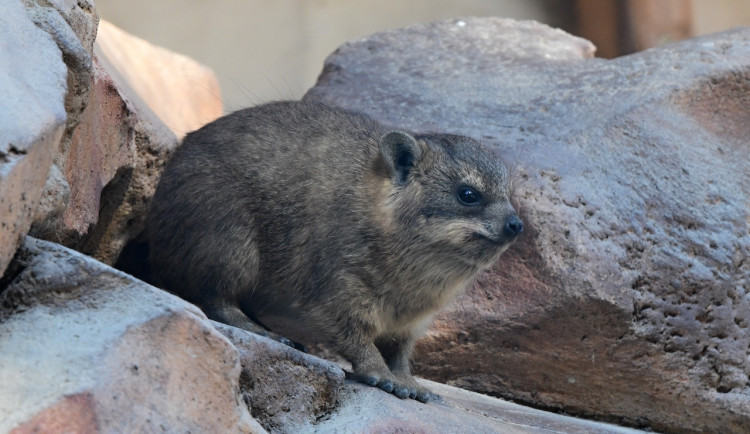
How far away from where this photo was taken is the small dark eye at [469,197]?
16.0 feet

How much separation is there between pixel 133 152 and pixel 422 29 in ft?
12.0

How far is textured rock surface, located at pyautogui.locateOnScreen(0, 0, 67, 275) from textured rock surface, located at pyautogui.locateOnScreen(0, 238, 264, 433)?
178 millimetres

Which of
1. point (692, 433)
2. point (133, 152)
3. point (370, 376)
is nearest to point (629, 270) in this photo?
point (692, 433)

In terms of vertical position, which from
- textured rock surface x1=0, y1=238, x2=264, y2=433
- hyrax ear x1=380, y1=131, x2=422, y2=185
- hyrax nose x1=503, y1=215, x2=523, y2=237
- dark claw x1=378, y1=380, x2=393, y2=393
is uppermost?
hyrax ear x1=380, y1=131, x2=422, y2=185

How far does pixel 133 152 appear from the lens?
5152 mm

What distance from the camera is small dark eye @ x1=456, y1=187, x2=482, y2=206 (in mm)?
4879

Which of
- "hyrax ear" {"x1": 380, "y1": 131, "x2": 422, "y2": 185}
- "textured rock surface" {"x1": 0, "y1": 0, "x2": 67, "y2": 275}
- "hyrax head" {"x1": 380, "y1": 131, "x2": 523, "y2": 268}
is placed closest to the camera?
"textured rock surface" {"x1": 0, "y1": 0, "x2": 67, "y2": 275}

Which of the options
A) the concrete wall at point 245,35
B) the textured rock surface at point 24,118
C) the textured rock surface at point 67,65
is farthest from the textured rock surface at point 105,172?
the concrete wall at point 245,35

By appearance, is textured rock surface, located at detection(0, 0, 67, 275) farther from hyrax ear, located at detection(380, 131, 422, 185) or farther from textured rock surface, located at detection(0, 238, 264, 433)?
hyrax ear, located at detection(380, 131, 422, 185)

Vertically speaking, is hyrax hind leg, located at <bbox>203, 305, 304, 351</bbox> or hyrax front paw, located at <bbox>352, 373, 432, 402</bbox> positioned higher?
hyrax front paw, located at <bbox>352, 373, 432, 402</bbox>

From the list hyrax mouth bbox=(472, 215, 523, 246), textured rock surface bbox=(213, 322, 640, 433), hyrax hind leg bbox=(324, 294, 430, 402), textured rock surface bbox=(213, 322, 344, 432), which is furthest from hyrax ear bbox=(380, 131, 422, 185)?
textured rock surface bbox=(213, 322, 344, 432)

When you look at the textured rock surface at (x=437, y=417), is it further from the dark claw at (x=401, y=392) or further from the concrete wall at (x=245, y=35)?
the concrete wall at (x=245, y=35)

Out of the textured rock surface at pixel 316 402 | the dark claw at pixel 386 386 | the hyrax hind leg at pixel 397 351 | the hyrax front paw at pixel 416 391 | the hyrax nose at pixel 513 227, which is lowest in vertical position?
the hyrax hind leg at pixel 397 351

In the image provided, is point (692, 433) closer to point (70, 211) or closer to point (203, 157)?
point (203, 157)
